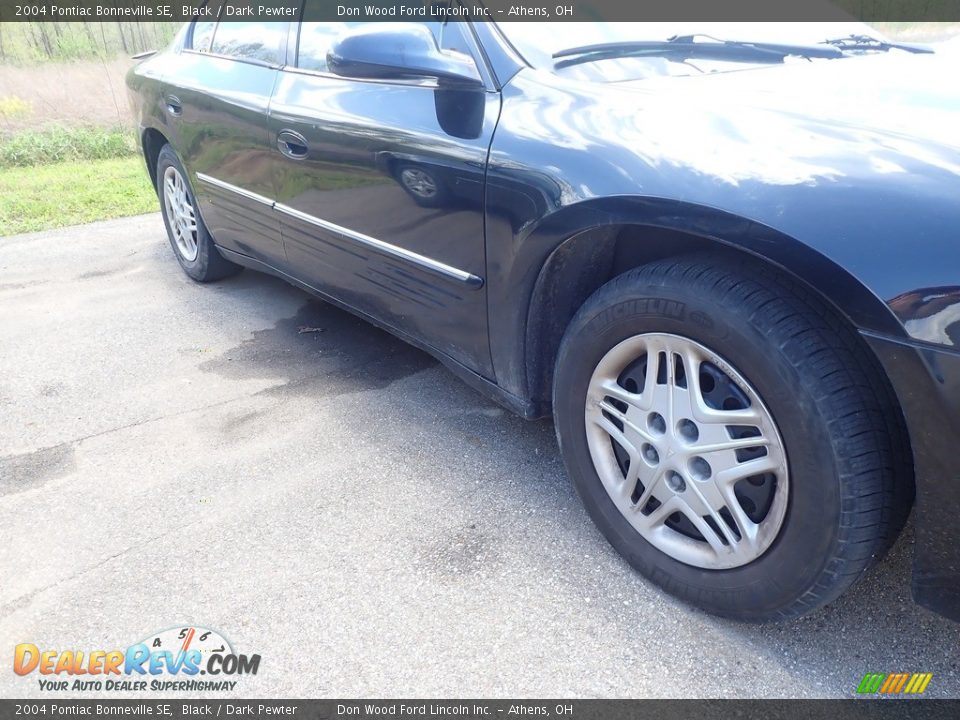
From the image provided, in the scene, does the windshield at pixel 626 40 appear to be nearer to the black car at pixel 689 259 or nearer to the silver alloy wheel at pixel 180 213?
the black car at pixel 689 259

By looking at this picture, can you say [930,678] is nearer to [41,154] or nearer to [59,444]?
[59,444]

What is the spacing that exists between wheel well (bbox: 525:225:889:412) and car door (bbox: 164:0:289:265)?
1481mm

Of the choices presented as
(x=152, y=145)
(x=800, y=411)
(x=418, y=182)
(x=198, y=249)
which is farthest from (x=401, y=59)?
(x=152, y=145)

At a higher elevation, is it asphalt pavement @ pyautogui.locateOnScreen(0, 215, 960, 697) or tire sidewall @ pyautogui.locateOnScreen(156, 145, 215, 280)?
tire sidewall @ pyautogui.locateOnScreen(156, 145, 215, 280)

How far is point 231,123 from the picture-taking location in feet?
10.5

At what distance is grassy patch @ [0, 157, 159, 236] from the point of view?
604cm

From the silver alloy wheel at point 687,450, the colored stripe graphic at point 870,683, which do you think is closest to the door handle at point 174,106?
the silver alloy wheel at point 687,450

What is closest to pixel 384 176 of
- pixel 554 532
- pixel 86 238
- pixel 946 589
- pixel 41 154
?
pixel 554 532

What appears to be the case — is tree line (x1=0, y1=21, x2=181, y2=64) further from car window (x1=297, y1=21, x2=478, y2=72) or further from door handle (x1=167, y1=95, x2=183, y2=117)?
car window (x1=297, y1=21, x2=478, y2=72)

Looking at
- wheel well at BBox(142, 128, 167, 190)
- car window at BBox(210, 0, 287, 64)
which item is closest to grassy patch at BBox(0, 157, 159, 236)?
wheel well at BBox(142, 128, 167, 190)

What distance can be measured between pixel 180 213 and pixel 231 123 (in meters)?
1.16

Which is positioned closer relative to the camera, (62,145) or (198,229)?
(198,229)

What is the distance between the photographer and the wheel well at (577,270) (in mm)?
1878

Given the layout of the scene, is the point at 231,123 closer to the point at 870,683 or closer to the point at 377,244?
the point at 377,244
